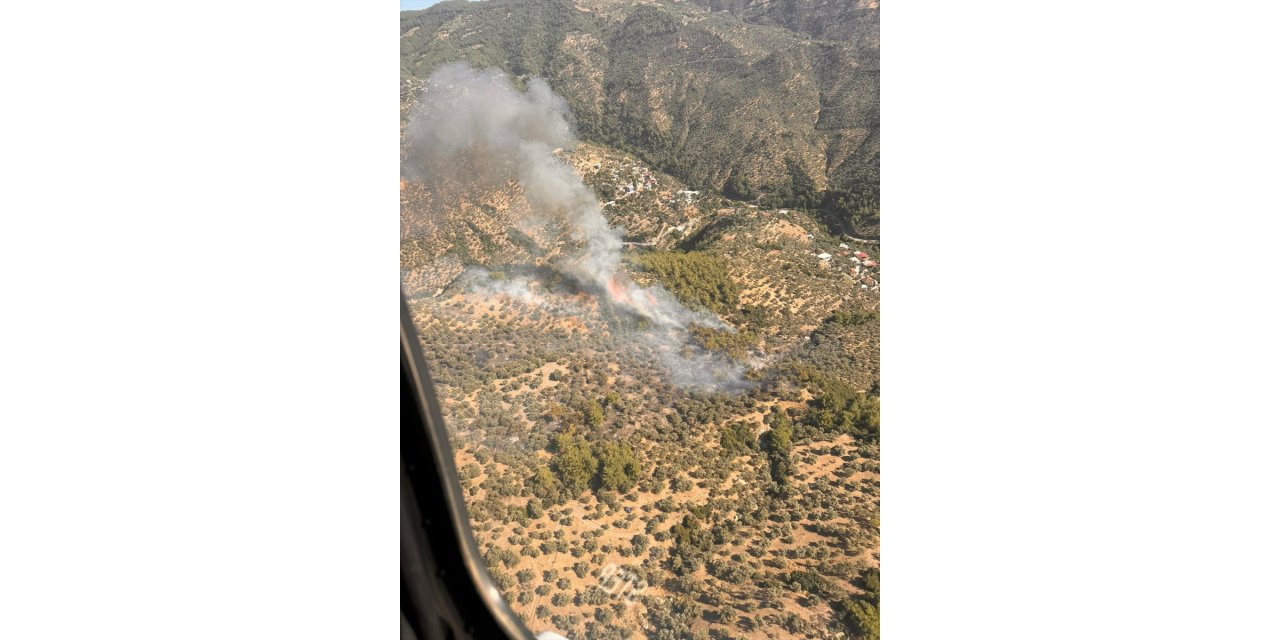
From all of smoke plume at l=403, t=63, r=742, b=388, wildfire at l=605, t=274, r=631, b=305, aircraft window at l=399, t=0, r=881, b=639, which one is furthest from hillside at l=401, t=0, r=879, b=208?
wildfire at l=605, t=274, r=631, b=305

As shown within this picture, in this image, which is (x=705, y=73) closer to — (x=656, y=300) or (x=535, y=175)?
(x=535, y=175)

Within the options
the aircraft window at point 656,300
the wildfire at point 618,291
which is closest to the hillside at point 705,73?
the aircraft window at point 656,300

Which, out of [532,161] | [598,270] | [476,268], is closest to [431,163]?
[532,161]

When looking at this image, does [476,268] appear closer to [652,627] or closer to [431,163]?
[431,163]

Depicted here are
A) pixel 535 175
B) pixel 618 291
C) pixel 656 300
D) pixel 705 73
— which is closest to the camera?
pixel 656 300

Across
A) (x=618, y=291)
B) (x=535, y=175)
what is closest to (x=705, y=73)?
(x=535, y=175)

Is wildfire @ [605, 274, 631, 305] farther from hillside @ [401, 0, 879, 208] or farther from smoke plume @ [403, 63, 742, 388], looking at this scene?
hillside @ [401, 0, 879, 208]
